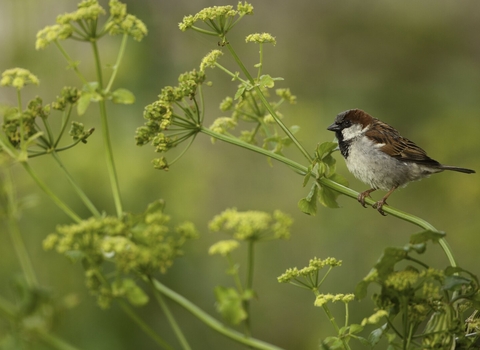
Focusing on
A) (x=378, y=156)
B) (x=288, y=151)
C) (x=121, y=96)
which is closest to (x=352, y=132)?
(x=378, y=156)

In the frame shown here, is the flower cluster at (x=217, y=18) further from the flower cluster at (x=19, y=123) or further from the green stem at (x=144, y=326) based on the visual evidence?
the green stem at (x=144, y=326)

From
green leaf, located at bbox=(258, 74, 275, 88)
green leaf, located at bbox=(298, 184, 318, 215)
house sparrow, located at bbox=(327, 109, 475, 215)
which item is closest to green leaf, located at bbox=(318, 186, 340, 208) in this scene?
green leaf, located at bbox=(298, 184, 318, 215)

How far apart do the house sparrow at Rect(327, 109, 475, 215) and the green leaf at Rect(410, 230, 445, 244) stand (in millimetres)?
1296

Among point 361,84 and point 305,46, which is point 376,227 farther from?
point 305,46

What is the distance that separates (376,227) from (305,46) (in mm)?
1965

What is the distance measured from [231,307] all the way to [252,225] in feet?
1.02

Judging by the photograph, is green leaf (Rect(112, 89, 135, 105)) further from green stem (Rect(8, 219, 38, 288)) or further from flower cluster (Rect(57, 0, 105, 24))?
green stem (Rect(8, 219, 38, 288))

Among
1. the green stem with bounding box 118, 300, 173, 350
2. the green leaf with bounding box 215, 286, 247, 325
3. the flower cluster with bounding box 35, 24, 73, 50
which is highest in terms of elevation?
the flower cluster with bounding box 35, 24, 73, 50

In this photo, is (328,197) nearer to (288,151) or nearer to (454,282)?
(454,282)

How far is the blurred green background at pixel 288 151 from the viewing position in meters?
3.84

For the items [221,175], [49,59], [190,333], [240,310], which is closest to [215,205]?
[221,175]

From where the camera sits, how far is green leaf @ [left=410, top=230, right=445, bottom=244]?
1210 millimetres

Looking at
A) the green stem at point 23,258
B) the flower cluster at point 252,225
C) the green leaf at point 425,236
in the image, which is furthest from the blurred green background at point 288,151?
the green leaf at point 425,236

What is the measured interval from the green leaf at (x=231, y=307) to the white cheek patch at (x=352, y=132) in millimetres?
1595
